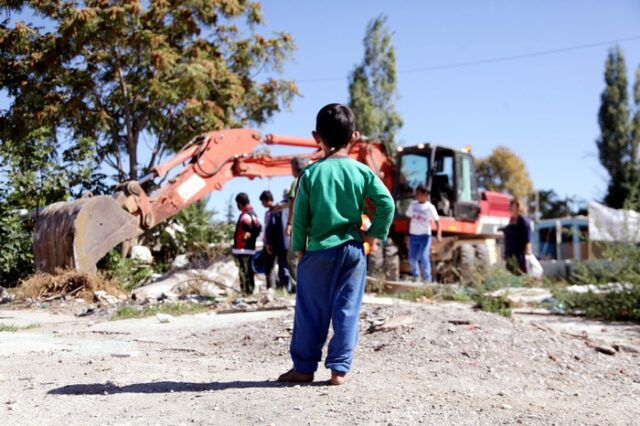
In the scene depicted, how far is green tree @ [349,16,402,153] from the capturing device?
37094mm

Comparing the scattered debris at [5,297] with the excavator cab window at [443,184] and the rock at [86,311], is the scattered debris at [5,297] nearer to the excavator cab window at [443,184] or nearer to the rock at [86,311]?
the rock at [86,311]

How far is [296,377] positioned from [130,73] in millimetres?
13342

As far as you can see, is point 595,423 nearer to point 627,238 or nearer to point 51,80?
point 627,238

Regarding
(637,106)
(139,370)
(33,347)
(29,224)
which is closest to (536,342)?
(139,370)

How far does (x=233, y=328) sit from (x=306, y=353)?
223 centimetres

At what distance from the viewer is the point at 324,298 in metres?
4.10

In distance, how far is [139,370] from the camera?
4477 millimetres

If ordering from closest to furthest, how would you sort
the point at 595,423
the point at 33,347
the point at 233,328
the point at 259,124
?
the point at 595,423, the point at 33,347, the point at 233,328, the point at 259,124

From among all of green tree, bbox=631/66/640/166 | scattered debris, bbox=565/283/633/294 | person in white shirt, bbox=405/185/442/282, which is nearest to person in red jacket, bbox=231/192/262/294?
person in white shirt, bbox=405/185/442/282

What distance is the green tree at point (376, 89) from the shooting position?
122 feet

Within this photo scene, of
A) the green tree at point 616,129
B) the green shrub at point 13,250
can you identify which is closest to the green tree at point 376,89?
the green tree at point 616,129

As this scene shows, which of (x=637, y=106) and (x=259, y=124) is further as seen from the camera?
(x=637, y=106)

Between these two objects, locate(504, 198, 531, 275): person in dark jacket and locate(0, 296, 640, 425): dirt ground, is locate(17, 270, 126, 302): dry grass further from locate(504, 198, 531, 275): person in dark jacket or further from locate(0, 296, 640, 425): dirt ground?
locate(504, 198, 531, 275): person in dark jacket

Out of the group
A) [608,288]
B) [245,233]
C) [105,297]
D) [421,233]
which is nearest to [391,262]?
[421,233]
